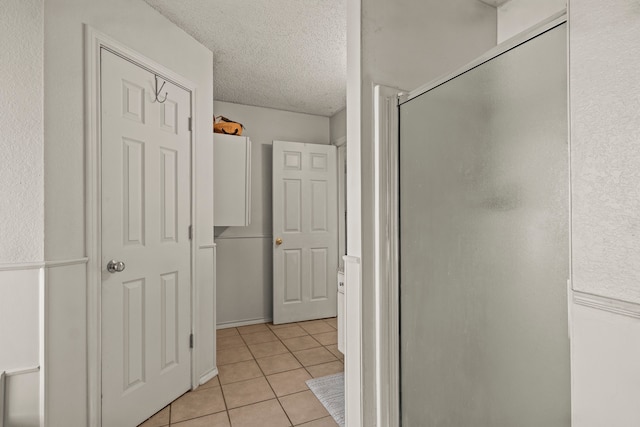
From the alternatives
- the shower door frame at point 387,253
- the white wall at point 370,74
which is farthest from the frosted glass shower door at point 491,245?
the white wall at point 370,74

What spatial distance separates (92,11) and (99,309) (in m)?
1.46

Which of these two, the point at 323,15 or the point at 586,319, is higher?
the point at 323,15

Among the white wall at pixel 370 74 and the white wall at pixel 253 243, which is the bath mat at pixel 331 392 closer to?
the white wall at pixel 370 74

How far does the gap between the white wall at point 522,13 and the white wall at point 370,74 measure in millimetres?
483

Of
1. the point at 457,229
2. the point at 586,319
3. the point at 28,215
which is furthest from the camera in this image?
the point at 28,215

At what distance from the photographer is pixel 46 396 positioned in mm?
1411

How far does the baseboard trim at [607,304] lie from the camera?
68 centimetres

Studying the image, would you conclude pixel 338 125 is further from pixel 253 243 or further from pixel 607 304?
pixel 607 304

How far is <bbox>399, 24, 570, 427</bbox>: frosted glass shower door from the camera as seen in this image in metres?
0.87

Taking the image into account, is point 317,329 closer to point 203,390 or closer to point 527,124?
point 203,390

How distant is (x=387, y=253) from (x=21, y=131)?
1620 mm

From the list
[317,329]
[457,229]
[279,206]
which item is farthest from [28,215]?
[317,329]

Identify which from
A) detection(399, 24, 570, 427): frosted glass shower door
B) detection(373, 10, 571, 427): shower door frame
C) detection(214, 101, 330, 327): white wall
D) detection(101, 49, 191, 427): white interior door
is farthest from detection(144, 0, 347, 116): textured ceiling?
detection(399, 24, 570, 427): frosted glass shower door

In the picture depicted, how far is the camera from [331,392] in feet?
7.27
